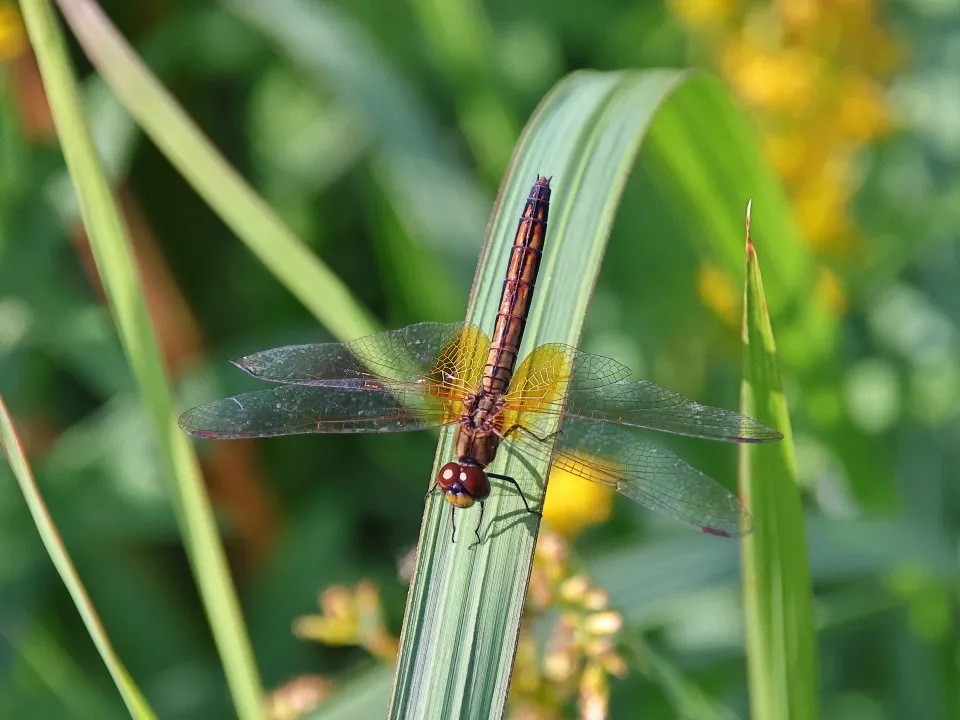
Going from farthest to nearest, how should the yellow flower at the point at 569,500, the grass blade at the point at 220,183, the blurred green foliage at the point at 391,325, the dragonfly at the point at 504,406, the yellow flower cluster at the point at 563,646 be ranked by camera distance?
the blurred green foliage at the point at 391,325 → the yellow flower at the point at 569,500 → the grass blade at the point at 220,183 → the dragonfly at the point at 504,406 → the yellow flower cluster at the point at 563,646

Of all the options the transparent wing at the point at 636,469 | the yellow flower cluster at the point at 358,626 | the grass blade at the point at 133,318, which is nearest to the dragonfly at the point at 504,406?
the transparent wing at the point at 636,469

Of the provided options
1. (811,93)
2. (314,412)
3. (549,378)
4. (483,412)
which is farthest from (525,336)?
(811,93)

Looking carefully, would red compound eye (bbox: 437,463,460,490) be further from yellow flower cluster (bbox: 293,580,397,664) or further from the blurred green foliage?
the blurred green foliage

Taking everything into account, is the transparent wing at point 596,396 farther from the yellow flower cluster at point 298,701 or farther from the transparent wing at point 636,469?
the yellow flower cluster at point 298,701

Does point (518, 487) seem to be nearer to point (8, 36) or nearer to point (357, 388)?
point (357, 388)

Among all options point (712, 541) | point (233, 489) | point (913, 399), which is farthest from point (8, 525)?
point (913, 399)

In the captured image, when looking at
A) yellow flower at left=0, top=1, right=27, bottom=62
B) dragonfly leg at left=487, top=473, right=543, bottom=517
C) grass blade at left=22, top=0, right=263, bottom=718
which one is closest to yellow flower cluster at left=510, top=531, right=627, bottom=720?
dragonfly leg at left=487, top=473, right=543, bottom=517
